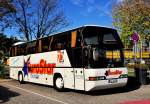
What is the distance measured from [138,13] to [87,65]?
2327cm

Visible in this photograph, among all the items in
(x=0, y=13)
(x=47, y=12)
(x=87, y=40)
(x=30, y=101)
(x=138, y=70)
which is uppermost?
(x=47, y=12)

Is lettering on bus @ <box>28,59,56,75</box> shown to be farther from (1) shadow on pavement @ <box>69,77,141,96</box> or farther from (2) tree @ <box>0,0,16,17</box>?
(2) tree @ <box>0,0,16,17</box>

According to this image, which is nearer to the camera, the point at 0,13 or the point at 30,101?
the point at 30,101

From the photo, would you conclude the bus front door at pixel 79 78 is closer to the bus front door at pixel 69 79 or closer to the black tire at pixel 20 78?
the bus front door at pixel 69 79

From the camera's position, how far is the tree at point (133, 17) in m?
34.8

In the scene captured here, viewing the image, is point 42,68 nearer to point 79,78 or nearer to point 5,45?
point 79,78

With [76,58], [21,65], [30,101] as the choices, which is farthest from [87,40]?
[21,65]

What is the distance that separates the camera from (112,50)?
15.9 m

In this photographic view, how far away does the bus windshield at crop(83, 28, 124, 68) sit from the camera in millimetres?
15086

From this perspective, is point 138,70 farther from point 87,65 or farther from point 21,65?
point 21,65

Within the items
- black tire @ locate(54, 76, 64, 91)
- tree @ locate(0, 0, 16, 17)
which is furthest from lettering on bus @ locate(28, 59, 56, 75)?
tree @ locate(0, 0, 16, 17)

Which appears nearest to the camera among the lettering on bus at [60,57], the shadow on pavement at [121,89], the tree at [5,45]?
the shadow on pavement at [121,89]

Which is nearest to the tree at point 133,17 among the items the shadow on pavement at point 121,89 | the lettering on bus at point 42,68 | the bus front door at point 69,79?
the shadow on pavement at point 121,89

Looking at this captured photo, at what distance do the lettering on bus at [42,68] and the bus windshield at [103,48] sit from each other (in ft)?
11.6
